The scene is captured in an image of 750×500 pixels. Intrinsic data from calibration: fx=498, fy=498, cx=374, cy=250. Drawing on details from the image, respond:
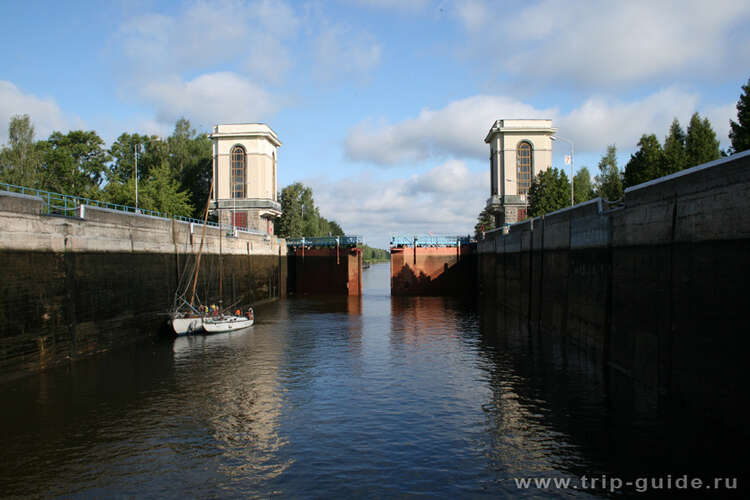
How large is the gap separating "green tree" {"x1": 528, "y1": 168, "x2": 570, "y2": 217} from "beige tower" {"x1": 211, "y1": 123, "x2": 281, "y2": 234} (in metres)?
37.2

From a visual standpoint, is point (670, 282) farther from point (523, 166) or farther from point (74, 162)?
point (74, 162)

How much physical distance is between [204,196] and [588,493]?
8245cm

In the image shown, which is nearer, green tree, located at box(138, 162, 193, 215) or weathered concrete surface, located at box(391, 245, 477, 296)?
green tree, located at box(138, 162, 193, 215)

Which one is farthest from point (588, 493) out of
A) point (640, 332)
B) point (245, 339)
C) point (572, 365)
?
point (245, 339)

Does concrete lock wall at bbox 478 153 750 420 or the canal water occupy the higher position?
concrete lock wall at bbox 478 153 750 420

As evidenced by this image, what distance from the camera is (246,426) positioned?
15992 millimetres

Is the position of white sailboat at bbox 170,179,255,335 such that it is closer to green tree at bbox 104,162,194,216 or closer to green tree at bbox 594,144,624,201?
green tree at bbox 104,162,194,216

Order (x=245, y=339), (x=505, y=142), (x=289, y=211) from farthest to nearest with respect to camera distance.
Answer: (x=289, y=211), (x=505, y=142), (x=245, y=339)

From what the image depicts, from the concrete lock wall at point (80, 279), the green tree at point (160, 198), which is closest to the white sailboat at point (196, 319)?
the concrete lock wall at point (80, 279)

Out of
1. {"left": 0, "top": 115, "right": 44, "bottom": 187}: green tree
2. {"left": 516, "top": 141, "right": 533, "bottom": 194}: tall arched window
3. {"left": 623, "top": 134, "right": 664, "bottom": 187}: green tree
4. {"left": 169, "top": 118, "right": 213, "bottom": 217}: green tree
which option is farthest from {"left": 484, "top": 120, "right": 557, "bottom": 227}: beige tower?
{"left": 0, "top": 115, "right": 44, "bottom": 187}: green tree

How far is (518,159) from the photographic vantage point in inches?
2822

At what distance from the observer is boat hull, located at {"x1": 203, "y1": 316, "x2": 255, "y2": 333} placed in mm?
33062

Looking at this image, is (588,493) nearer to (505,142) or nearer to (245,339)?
(245,339)

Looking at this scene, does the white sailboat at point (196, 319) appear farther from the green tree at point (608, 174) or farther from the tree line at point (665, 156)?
the green tree at point (608, 174)
